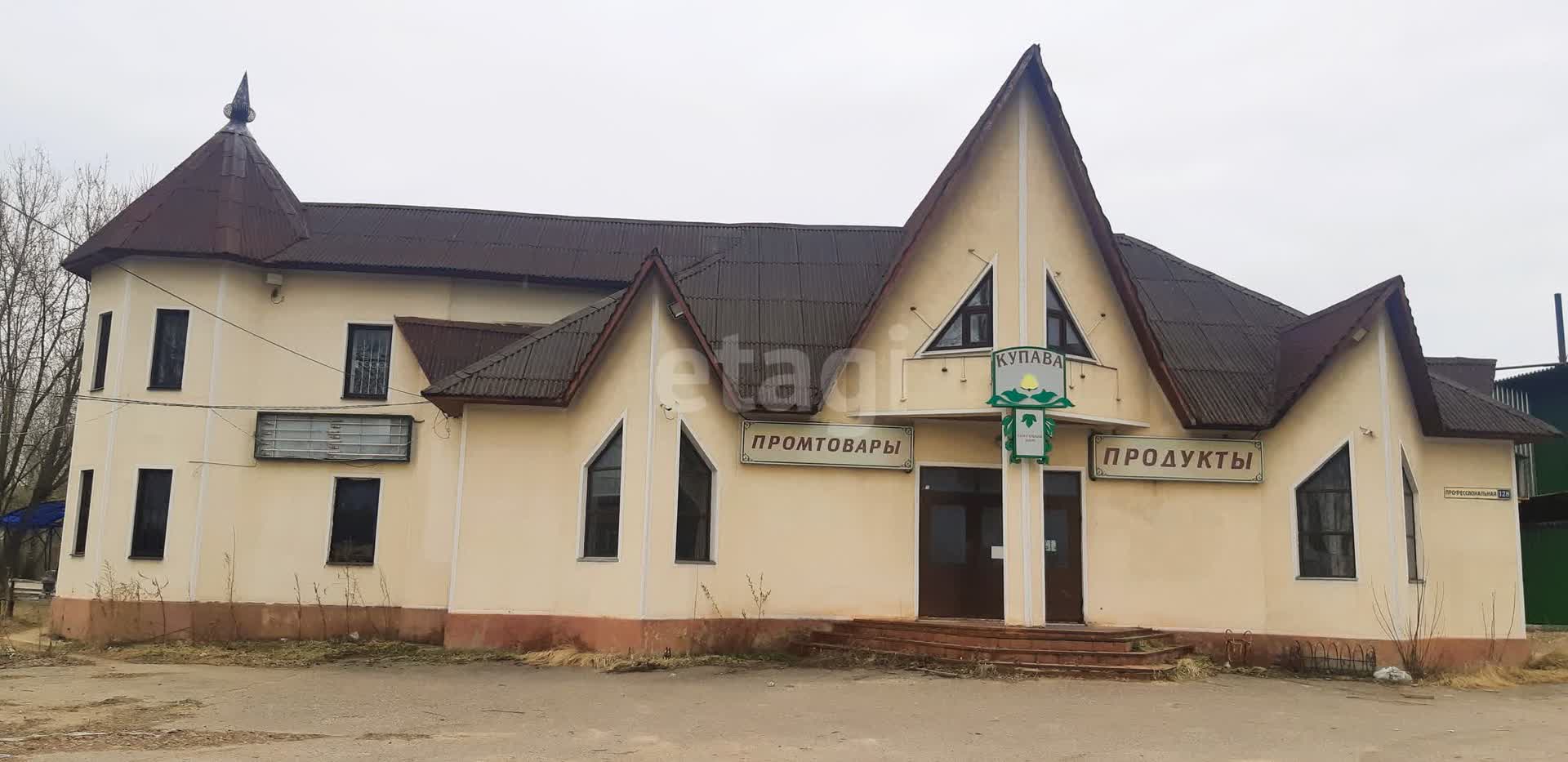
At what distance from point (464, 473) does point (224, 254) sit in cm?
572

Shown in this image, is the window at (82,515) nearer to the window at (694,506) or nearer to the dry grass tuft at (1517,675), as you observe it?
the window at (694,506)

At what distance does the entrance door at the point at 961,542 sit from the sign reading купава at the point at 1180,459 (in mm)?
1616

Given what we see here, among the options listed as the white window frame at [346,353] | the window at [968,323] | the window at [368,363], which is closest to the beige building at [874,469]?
the window at [968,323]

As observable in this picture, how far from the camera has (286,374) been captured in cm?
1862

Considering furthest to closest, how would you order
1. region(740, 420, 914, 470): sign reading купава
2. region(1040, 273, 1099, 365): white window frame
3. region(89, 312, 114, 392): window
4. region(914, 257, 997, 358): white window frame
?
1. region(89, 312, 114, 392): window
2. region(740, 420, 914, 470): sign reading купава
3. region(1040, 273, 1099, 365): white window frame
4. region(914, 257, 997, 358): white window frame

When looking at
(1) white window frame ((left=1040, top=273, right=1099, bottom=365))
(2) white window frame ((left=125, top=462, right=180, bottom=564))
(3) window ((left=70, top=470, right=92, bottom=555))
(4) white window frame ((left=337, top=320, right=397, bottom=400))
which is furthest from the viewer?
(4) white window frame ((left=337, top=320, right=397, bottom=400))

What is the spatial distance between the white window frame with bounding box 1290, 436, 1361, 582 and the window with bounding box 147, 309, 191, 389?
1748 centimetres

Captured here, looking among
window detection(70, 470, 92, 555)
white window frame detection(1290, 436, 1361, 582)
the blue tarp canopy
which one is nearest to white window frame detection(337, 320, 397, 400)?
window detection(70, 470, 92, 555)

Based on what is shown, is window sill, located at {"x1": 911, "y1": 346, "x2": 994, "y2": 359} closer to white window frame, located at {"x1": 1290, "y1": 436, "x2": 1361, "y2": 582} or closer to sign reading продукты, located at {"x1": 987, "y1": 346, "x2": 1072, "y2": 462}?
sign reading продукты, located at {"x1": 987, "y1": 346, "x2": 1072, "y2": 462}

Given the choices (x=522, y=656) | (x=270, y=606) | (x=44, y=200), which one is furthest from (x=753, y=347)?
(x=44, y=200)

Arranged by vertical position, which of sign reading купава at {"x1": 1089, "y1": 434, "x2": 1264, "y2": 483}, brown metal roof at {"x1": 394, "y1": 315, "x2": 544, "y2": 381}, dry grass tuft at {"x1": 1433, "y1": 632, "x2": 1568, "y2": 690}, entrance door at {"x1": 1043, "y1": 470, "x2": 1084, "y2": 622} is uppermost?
brown metal roof at {"x1": 394, "y1": 315, "x2": 544, "y2": 381}

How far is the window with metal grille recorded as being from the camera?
60.1 feet

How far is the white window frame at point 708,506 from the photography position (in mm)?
15820

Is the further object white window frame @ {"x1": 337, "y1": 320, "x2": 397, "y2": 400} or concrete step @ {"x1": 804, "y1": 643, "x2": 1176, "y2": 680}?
white window frame @ {"x1": 337, "y1": 320, "x2": 397, "y2": 400}
